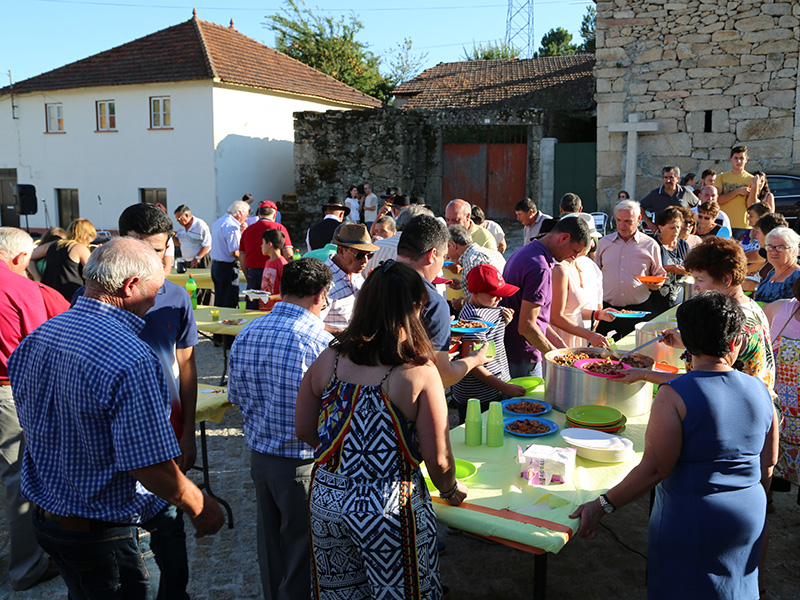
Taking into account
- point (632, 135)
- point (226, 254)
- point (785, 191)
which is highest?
point (632, 135)

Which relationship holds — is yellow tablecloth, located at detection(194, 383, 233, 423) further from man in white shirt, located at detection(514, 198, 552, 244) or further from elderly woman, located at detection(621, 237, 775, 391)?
man in white shirt, located at detection(514, 198, 552, 244)

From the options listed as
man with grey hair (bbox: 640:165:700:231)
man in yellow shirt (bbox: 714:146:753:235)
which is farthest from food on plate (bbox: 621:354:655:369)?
man in yellow shirt (bbox: 714:146:753:235)

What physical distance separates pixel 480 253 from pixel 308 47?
30503 mm

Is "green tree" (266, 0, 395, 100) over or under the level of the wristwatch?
over

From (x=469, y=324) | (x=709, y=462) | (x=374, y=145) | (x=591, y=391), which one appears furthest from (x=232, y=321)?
(x=374, y=145)

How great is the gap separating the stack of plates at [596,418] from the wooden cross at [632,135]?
38.1 ft

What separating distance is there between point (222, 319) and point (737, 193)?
7.33 meters

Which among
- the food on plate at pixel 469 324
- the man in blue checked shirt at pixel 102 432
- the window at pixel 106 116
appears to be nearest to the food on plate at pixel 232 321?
the food on plate at pixel 469 324

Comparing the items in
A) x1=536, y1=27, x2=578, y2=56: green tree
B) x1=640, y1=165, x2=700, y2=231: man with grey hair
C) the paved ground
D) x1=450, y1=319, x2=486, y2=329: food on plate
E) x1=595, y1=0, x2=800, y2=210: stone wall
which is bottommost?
the paved ground

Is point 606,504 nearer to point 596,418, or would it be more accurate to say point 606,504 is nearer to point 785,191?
point 596,418

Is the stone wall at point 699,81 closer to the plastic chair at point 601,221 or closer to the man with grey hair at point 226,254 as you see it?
the plastic chair at point 601,221

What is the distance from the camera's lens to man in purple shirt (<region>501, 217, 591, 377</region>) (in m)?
4.10

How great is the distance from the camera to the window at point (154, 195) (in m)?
20.2

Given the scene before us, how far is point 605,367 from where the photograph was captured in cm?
349
